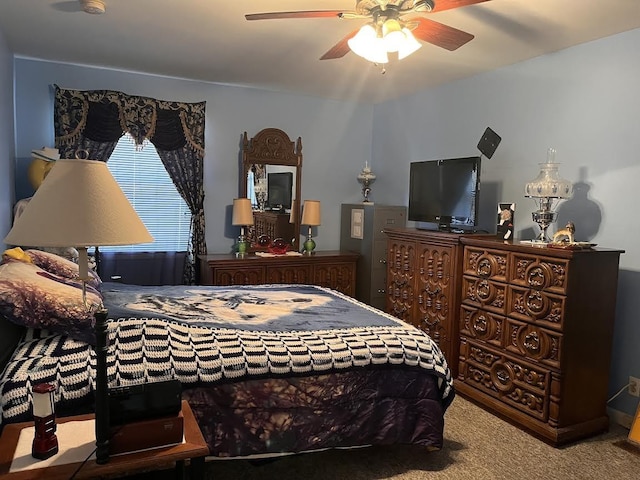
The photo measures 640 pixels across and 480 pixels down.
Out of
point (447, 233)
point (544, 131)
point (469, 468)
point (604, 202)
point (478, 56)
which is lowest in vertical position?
point (469, 468)

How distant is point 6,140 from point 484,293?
3.58 metres

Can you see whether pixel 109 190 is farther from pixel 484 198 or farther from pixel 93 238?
pixel 484 198

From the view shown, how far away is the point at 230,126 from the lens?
498 centimetres

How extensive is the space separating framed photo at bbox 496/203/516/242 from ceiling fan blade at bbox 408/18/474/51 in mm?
1365

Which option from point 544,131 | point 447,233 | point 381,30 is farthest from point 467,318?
point 381,30

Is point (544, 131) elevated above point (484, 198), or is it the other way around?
point (544, 131)

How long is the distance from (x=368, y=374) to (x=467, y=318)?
1.36 m

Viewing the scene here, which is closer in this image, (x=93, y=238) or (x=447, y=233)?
(x=93, y=238)

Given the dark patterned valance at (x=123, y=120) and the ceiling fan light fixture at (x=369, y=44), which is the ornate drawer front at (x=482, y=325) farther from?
the dark patterned valance at (x=123, y=120)

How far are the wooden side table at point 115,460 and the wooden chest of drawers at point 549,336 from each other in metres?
2.17

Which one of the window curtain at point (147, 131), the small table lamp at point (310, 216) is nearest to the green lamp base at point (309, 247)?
the small table lamp at point (310, 216)

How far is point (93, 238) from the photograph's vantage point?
4.60 ft

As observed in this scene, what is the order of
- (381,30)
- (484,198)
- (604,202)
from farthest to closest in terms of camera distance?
(484,198) < (604,202) < (381,30)

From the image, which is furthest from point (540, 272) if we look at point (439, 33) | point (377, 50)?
point (377, 50)
